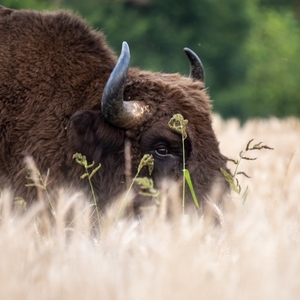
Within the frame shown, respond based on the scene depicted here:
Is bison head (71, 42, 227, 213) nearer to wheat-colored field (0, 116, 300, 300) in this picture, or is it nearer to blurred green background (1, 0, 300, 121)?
wheat-colored field (0, 116, 300, 300)

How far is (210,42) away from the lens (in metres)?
30.5

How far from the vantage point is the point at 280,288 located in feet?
10.5

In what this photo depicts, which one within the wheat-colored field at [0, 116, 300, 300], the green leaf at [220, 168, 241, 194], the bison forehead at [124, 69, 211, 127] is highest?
the bison forehead at [124, 69, 211, 127]

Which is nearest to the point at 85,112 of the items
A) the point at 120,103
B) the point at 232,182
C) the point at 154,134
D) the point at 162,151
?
the point at 120,103

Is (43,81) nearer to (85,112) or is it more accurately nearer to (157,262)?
(85,112)

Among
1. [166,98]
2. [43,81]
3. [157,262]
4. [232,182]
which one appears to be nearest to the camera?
[157,262]

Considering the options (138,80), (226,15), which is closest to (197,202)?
(138,80)

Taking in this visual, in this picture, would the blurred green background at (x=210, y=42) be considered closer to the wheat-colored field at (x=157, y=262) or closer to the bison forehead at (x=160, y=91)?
the bison forehead at (x=160, y=91)

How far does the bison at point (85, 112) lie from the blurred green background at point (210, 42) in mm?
20039

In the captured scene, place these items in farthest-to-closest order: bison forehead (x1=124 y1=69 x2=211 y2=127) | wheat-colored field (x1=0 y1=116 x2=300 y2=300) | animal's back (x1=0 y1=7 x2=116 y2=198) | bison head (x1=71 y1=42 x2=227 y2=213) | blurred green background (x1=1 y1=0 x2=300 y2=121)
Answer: blurred green background (x1=1 y1=0 x2=300 y2=121) < animal's back (x1=0 y1=7 x2=116 y2=198) < bison forehead (x1=124 y1=69 x2=211 y2=127) < bison head (x1=71 y1=42 x2=227 y2=213) < wheat-colored field (x1=0 y1=116 x2=300 y2=300)

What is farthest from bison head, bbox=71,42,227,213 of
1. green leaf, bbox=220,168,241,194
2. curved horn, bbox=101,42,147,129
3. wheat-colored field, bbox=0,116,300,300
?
wheat-colored field, bbox=0,116,300,300

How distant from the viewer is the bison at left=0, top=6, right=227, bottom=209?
595 cm

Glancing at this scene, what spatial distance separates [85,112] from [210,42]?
2500 centimetres

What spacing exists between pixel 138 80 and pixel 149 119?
15.4 inches
